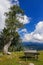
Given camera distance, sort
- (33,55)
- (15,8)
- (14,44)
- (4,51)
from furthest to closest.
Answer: (14,44), (15,8), (4,51), (33,55)

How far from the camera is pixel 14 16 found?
134 ft

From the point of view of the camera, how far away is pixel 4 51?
37375 millimetres

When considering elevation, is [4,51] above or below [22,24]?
below

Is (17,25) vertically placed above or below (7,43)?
above

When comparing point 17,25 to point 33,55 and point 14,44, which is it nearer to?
point 33,55

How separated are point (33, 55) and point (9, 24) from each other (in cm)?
1331

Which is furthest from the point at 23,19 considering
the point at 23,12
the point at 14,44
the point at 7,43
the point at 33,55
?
the point at 14,44

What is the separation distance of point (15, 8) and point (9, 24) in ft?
11.4

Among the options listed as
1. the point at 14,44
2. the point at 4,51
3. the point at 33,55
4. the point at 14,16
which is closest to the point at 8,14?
the point at 14,16

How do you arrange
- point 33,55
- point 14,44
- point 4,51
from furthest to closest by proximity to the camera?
1. point 14,44
2. point 4,51
3. point 33,55

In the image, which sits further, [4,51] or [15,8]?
[15,8]

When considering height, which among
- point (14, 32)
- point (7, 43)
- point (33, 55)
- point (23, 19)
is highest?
point (23, 19)

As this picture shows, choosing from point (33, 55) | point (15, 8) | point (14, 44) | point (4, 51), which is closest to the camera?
point (33, 55)

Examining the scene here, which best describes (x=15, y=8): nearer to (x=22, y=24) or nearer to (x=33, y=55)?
(x=22, y=24)
